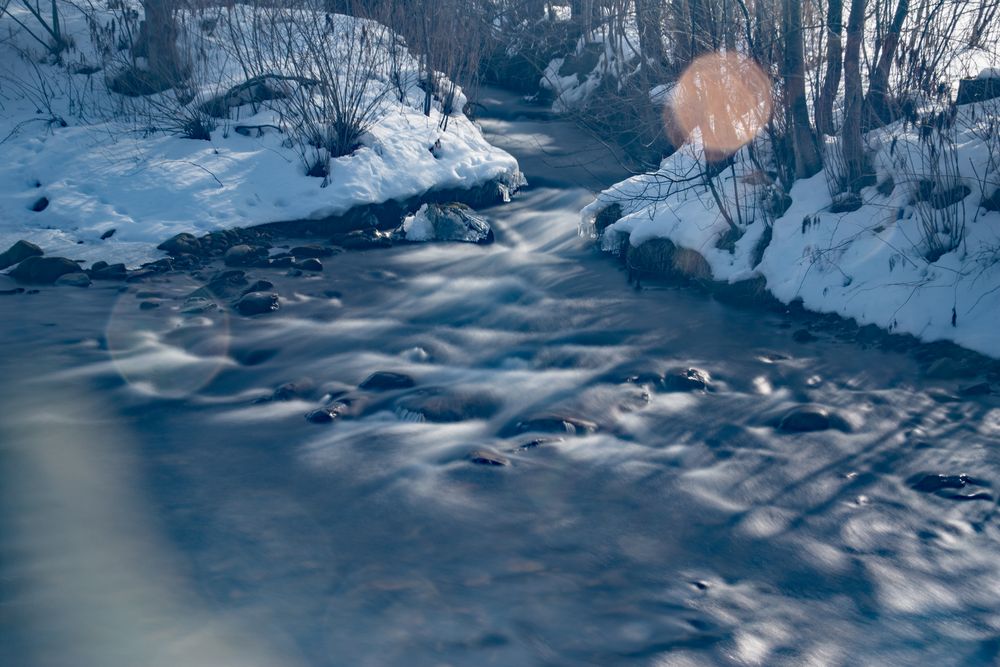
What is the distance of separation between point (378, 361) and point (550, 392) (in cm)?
152

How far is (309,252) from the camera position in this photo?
1015 cm

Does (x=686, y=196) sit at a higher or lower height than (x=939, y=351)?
higher

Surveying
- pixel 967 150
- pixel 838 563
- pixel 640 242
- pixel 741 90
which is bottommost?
pixel 838 563

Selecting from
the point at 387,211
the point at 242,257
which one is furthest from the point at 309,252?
the point at 387,211

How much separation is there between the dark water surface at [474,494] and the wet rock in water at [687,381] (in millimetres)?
121

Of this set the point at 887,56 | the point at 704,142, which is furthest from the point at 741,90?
the point at 887,56

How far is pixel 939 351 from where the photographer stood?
7.38 m

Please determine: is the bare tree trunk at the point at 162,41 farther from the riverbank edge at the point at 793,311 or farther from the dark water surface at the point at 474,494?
the riverbank edge at the point at 793,311

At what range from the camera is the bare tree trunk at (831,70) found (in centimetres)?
901

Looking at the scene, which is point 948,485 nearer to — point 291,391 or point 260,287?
point 291,391

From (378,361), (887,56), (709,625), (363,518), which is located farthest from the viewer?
(887,56)

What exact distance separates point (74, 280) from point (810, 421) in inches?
265

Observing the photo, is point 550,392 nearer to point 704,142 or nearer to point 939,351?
point 939,351

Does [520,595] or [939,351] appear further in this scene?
[939,351]
